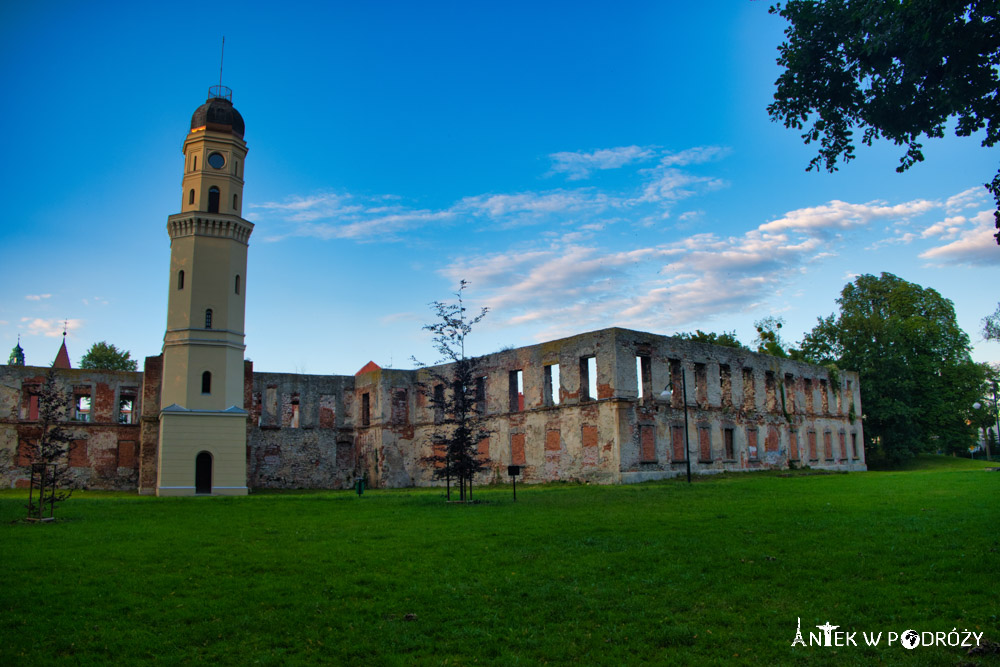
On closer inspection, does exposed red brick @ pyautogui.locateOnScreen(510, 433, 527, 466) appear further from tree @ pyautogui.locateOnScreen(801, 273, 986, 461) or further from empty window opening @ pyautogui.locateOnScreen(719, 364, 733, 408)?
tree @ pyautogui.locateOnScreen(801, 273, 986, 461)

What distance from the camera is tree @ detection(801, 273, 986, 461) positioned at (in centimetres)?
4919

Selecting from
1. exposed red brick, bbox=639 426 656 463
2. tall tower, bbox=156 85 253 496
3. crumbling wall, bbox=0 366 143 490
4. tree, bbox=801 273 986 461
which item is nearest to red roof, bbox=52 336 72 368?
crumbling wall, bbox=0 366 143 490

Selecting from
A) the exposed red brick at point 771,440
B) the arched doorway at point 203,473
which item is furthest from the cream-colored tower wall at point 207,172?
the exposed red brick at point 771,440

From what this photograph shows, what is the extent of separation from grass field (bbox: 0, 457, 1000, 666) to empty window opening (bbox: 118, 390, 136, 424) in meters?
29.8

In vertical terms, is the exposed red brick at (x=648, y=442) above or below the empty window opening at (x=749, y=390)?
below

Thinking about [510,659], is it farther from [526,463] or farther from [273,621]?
[526,463]

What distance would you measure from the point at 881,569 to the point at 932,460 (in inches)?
1902

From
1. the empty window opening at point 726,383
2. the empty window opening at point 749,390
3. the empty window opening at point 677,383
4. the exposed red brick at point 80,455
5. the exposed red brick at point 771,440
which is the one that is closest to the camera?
the empty window opening at point 677,383

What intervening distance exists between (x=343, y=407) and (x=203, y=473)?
12.9m

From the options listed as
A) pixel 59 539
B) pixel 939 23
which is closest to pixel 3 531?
pixel 59 539

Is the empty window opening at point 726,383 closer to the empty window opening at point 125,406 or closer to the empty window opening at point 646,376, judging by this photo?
the empty window opening at point 646,376

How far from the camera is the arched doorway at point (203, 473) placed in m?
33.2

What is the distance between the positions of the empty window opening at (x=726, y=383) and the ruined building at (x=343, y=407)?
6 cm

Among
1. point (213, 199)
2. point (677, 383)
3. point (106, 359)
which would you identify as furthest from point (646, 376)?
point (106, 359)
